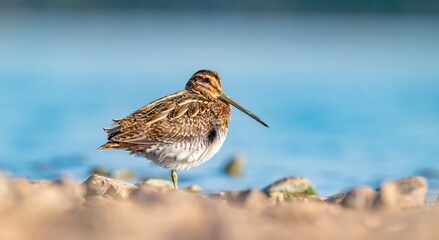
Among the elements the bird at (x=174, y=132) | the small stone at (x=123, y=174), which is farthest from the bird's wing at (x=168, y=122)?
the small stone at (x=123, y=174)

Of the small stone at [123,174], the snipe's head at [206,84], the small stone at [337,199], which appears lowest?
the small stone at [337,199]

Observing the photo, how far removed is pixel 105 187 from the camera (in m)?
9.34

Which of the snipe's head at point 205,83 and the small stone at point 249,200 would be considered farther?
the snipe's head at point 205,83

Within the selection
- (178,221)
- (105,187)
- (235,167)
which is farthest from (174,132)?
(178,221)

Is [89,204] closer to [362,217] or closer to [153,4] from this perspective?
[362,217]

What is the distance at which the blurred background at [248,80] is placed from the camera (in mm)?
16219

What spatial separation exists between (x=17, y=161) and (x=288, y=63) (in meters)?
→ 23.7

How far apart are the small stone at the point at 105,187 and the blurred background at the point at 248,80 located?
3.98 meters

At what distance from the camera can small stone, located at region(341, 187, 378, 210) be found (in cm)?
853

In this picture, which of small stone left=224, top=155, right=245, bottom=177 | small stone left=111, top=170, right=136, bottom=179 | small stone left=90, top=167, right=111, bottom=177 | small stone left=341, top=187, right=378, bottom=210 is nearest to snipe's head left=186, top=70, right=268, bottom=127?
small stone left=341, top=187, right=378, bottom=210

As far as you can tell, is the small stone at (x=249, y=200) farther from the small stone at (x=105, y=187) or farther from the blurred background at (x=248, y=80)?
the blurred background at (x=248, y=80)

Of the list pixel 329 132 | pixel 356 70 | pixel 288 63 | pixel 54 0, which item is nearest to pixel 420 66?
pixel 356 70

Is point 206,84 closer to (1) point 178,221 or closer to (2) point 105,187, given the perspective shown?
(2) point 105,187

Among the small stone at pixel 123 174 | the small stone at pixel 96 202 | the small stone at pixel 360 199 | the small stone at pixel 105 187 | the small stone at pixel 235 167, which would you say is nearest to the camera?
the small stone at pixel 96 202
